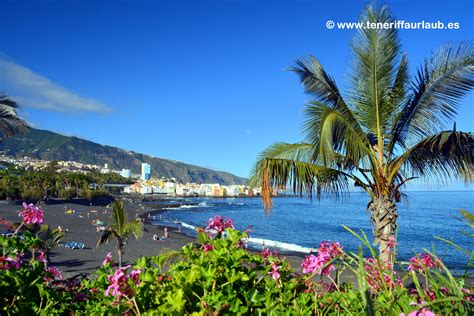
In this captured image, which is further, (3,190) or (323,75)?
(3,190)

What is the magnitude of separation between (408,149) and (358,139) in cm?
117

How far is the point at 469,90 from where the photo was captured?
735 cm

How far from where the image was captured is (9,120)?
41.9 ft

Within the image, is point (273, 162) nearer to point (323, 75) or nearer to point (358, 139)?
point (358, 139)

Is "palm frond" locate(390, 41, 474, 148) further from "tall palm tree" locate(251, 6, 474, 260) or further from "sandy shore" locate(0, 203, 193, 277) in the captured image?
"sandy shore" locate(0, 203, 193, 277)

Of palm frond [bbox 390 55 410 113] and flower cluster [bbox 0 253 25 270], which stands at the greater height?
palm frond [bbox 390 55 410 113]

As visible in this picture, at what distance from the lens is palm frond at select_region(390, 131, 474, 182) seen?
22.3 ft

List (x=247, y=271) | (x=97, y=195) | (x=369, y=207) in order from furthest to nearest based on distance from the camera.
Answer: (x=97, y=195) < (x=369, y=207) < (x=247, y=271)

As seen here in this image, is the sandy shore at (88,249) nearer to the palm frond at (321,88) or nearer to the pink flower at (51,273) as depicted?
the palm frond at (321,88)

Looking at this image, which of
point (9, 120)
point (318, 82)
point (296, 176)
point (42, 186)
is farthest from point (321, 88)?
point (42, 186)

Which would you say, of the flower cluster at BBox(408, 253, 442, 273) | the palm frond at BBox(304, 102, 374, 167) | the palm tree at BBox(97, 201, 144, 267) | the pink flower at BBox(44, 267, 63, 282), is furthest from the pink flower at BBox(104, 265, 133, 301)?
the palm tree at BBox(97, 201, 144, 267)

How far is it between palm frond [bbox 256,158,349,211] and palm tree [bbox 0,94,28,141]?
32.1 feet

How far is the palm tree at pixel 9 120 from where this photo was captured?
12672 mm

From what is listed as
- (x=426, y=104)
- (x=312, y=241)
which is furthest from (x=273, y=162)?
(x=312, y=241)
